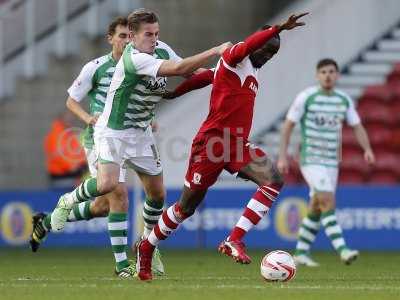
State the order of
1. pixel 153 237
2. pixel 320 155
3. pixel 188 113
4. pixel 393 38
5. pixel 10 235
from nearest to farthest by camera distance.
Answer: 1. pixel 153 237
2. pixel 320 155
3. pixel 10 235
4. pixel 188 113
5. pixel 393 38

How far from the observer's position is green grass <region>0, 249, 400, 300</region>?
8.93 metres

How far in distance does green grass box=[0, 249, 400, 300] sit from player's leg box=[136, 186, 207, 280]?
0.53 ft

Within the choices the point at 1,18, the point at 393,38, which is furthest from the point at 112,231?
the point at 393,38

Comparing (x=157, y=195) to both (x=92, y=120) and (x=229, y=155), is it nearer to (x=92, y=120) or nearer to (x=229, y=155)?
(x=92, y=120)

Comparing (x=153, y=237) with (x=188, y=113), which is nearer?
(x=153, y=237)

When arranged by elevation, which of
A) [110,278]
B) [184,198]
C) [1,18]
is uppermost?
[1,18]

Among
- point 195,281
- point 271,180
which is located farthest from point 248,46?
point 195,281

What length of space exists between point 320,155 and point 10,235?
230 inches

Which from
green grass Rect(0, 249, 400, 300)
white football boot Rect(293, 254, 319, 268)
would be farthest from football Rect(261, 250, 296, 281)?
white football boot Rect(293, 254, 319, 268)

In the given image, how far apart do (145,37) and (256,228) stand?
7.83m

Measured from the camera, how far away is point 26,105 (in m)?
20.0

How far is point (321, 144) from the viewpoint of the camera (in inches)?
542

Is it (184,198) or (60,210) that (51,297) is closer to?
(184,198)

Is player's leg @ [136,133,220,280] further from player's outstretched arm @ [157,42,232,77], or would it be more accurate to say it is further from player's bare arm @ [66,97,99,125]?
player's bare arm @ [66,97,99,125]
